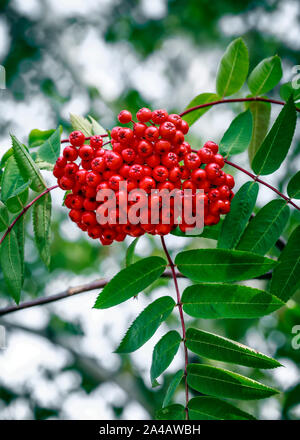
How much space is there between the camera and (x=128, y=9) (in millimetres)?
9508

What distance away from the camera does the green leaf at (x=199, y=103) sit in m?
2.54

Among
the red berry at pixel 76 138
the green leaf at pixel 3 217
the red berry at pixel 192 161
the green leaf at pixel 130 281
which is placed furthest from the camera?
the green leaf at pixel 3 217

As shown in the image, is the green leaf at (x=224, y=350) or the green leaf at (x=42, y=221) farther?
the green leaf at (x=42, y=221)

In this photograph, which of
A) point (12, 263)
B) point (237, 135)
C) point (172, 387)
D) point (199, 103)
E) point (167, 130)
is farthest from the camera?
point (199, 103)

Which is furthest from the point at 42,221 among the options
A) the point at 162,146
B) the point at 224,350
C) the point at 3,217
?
the point at 224,350

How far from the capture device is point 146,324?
191 centimetres

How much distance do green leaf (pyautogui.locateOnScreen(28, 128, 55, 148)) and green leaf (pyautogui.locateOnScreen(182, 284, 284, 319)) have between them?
1404mm

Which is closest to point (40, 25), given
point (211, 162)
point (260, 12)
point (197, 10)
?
point (197, 10)

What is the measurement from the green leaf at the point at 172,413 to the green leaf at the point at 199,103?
162 cm

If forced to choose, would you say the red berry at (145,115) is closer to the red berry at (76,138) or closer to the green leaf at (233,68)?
the red berry at (76,138)

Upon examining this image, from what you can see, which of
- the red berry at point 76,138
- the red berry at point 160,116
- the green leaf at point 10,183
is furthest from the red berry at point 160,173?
the green leaf at point 10,183

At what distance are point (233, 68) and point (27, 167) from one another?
1381 mm

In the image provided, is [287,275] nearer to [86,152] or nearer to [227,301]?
[227,301]
